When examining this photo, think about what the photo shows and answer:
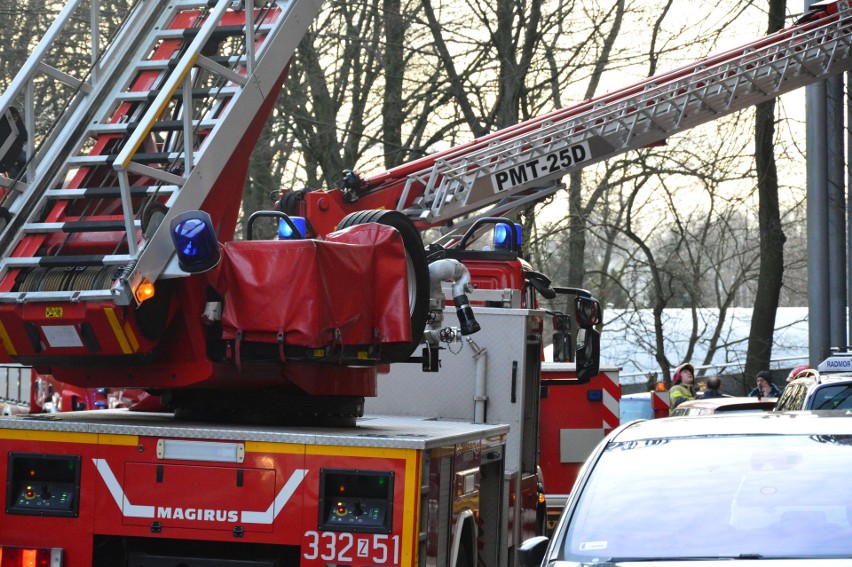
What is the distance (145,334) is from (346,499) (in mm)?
1351

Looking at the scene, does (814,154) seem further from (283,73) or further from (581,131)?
(283,73)

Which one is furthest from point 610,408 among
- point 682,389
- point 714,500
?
point 682,389

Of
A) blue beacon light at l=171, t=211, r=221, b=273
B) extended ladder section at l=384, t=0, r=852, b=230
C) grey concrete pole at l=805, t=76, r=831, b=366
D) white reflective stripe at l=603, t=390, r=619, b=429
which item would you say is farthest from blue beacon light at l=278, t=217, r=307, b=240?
grey concrete pole at l=805, t=76, r=831, b=366

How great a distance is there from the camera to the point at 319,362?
6938mm

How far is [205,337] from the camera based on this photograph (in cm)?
691

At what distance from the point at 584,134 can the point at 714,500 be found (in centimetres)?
927

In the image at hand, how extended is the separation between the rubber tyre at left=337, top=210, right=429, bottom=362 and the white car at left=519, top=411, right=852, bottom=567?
1934mm

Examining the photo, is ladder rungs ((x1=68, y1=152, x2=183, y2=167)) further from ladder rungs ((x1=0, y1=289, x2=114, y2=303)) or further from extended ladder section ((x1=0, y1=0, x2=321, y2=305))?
ladder rungs ((x1=0, y1=289, x2=114, y2=303))

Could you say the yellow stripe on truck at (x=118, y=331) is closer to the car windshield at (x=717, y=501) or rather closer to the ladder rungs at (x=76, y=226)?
the ladder rungs at (x=76, y=226)

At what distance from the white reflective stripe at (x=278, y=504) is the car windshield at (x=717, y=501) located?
154 cm

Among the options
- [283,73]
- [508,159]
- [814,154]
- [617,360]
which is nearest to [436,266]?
[283,73]

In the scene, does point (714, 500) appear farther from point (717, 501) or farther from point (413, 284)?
point (413, 284)

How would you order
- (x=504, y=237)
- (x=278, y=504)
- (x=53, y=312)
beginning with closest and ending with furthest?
(x=278, y=504), (x=53, y=312), (x=504, y=237)

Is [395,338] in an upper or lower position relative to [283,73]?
lower
